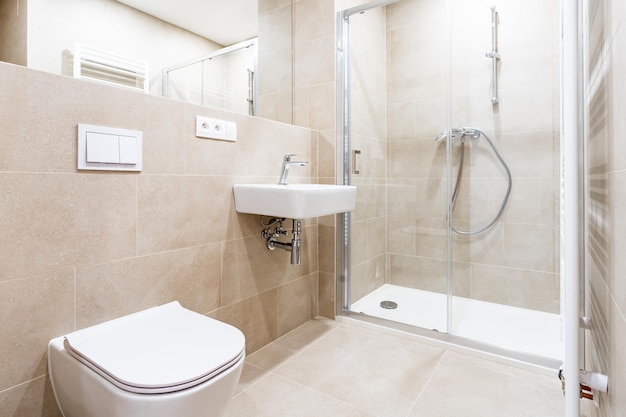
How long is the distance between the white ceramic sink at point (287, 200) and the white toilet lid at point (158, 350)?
Answer: 543 mm

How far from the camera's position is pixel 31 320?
1024 mm

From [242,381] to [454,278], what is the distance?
5.01ft

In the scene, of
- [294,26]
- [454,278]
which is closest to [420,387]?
[454,278]

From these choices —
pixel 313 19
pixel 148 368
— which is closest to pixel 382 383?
pixel 148 368

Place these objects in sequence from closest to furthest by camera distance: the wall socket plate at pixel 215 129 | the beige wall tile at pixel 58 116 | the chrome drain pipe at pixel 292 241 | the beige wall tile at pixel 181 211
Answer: the beige wall tile at pixel 58 116
the beige wall tile at pixel 181 211
the wall socket plate at pixel 215 129
the chrome drain pipe at pixel 292 241

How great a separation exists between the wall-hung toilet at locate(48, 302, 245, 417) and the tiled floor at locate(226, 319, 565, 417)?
477 mm

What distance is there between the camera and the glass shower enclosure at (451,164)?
2.11 metres

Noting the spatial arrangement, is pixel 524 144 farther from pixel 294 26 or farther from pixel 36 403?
pixel 36 403

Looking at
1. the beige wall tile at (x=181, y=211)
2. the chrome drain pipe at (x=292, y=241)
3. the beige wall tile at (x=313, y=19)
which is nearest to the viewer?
the beige wall tile at (x=181, y=211)

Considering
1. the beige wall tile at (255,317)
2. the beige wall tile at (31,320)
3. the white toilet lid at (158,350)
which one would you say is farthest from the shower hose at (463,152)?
the beige wall tile at (31,320)

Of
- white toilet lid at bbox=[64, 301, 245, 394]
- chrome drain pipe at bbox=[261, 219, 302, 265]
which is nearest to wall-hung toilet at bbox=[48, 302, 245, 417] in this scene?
white toilet lid at bbox=[64, 301, 245, 394]

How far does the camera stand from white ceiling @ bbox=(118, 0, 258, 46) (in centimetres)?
146

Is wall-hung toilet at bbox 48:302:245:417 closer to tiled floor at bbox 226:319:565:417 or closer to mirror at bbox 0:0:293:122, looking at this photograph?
tiled floor at bbox 226:319:565:417

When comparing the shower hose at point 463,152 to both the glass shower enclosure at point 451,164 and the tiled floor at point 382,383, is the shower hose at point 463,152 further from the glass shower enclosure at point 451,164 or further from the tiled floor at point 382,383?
the tiled floor at point 382,383
